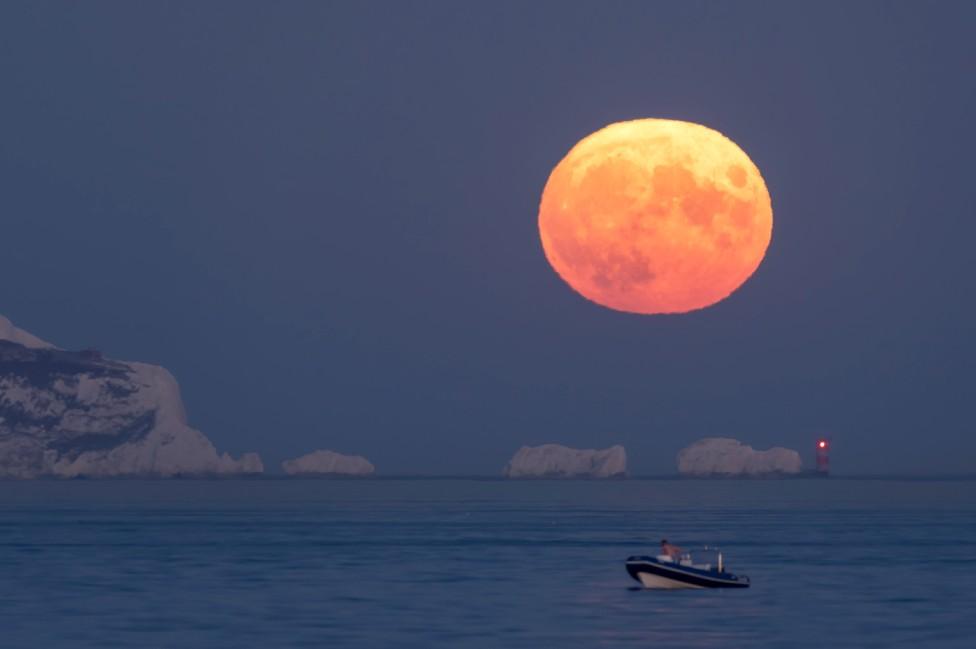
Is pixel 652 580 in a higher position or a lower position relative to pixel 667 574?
lower

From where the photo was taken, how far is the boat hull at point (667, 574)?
102750 millimetres

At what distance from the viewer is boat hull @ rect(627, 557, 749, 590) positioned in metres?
103

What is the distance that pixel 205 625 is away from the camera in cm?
8638

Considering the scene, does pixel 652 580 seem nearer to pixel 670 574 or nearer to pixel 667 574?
pixel 667 574

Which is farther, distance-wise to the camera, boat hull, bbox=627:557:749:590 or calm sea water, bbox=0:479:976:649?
boat hull, bbox=627:557:749:590

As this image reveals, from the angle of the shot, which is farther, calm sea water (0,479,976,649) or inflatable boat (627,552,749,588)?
inflatable boat (627,552,749,588)

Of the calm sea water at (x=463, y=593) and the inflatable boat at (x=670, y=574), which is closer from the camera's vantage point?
the calm sea water at (x=463, y=593)

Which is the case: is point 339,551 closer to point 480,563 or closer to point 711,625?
point 480,563

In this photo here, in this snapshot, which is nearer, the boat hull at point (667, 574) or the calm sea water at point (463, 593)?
the calm sea water at point (463, 593)

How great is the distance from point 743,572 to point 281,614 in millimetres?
38304

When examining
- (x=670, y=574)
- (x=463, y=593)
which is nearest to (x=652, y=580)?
(x=670, y=574)

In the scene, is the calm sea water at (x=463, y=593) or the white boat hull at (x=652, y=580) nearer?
the calm sea water at (x=463, y=593)

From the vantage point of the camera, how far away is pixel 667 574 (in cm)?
10312

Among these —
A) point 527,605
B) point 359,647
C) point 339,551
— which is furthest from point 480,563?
point 359,647
